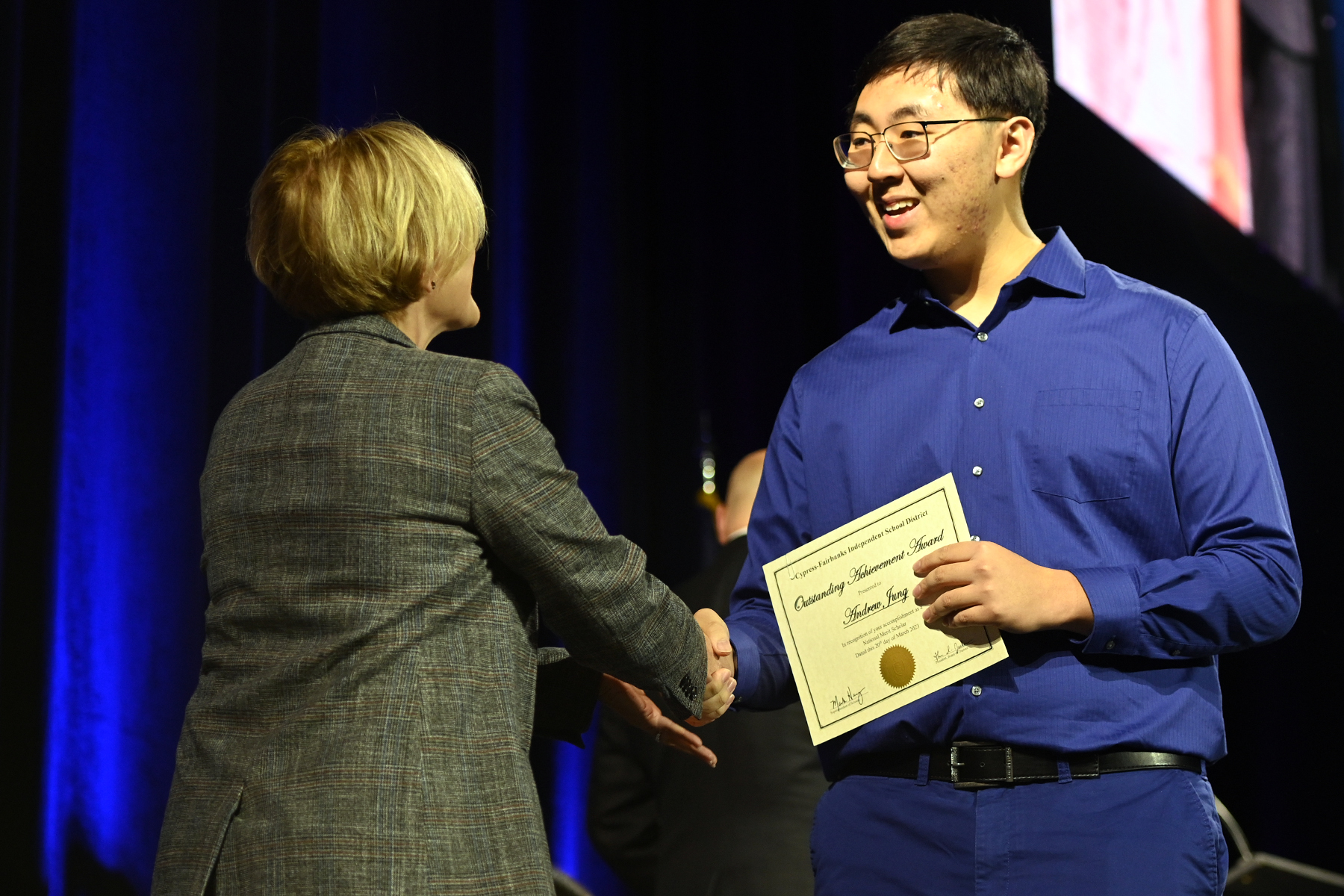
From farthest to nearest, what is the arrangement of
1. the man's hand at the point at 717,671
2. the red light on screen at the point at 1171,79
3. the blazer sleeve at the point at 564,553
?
the red light on screen at the point at 1171,79 < the man's hand at the point at 717,671 < the blazer sleeve at the point at 564,553

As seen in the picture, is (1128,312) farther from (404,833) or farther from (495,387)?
(404,833)

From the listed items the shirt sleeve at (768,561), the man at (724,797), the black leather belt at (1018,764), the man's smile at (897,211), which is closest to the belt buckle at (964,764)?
the black leather belt at (1018,764)

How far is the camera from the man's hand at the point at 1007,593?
1.57 metres

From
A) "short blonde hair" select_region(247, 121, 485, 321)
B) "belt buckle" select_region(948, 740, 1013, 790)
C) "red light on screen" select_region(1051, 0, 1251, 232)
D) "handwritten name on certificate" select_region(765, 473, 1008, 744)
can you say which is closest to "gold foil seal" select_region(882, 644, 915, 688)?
"handwritten name on certificate" select_region(765, 473, 1008, 744)

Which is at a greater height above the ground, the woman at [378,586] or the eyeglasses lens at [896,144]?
the eyeglasses lens at [896,144]

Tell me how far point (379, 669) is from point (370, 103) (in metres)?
2.58

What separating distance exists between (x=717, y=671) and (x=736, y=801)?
111 centimetres

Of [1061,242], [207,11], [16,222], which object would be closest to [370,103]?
[207,11]

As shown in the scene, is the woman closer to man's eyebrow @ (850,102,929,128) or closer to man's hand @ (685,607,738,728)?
man's hand @ (685,607,738,728)

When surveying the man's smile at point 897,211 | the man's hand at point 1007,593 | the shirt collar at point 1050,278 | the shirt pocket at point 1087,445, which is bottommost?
the man's hand at point 1007,593

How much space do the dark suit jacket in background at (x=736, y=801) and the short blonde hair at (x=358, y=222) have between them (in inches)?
55.6

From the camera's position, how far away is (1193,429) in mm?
1650

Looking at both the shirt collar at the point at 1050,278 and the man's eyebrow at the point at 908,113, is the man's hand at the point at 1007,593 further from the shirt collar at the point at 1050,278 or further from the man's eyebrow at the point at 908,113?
the man's eyebrow at the point at 908,113
